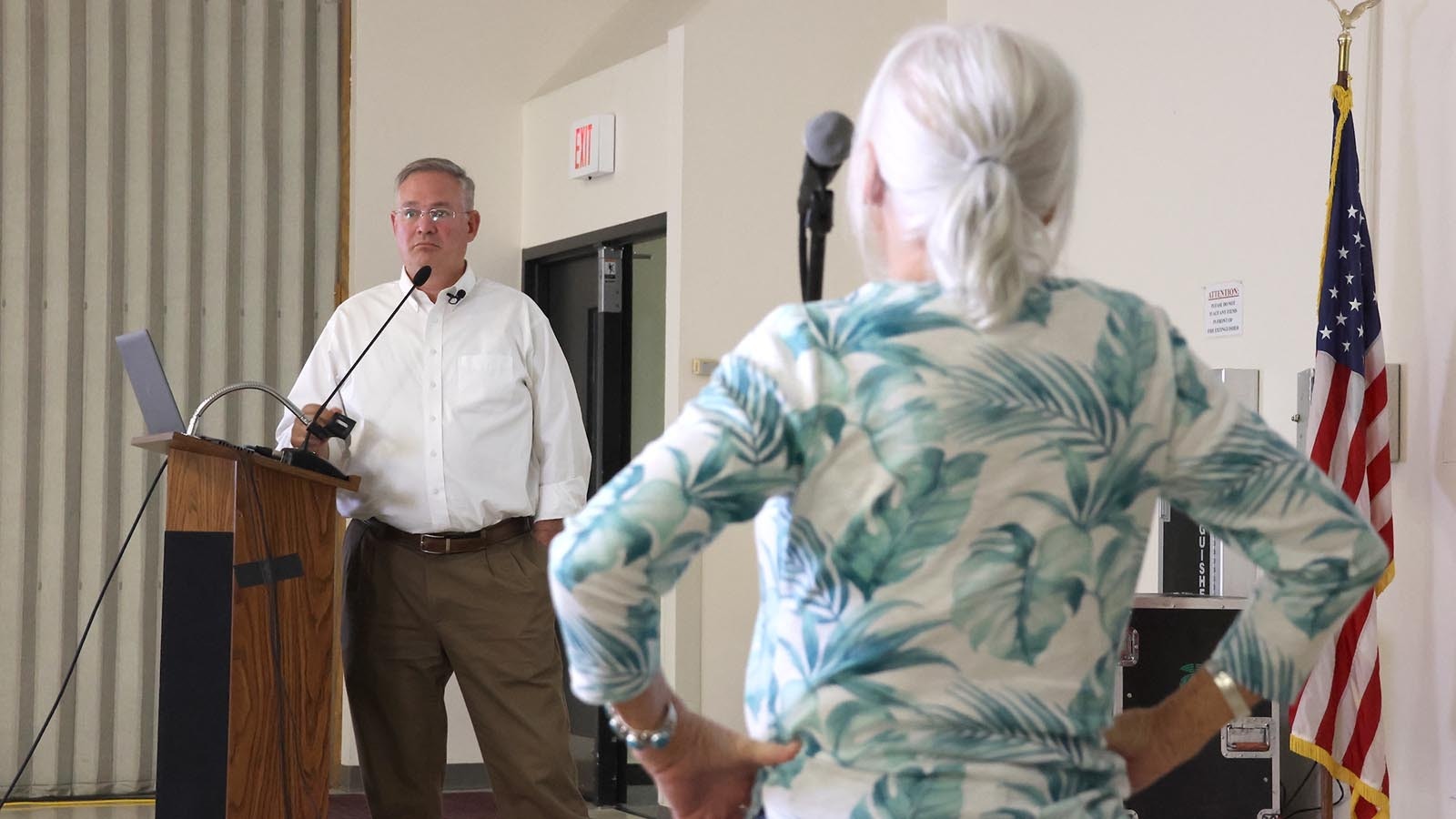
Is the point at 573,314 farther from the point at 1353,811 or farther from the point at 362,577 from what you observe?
the point at 1353,811

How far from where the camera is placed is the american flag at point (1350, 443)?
11.8ft

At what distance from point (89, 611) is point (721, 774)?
4666 mm

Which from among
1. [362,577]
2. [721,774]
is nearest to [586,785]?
[362,577]

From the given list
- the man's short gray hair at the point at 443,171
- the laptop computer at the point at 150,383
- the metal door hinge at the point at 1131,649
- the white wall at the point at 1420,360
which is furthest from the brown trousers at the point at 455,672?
the white wall at the point at 1420,360

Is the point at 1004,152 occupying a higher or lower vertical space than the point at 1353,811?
higher

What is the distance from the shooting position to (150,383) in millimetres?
2912

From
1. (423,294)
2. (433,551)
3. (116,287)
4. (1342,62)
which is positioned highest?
(1342,62)

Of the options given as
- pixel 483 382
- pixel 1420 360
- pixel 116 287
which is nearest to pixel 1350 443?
pixel 1420 360

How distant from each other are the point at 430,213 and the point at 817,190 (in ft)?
8.35

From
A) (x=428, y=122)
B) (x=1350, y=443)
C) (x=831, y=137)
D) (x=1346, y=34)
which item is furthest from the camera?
(x=428, y=122)

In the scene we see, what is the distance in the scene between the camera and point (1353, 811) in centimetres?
361

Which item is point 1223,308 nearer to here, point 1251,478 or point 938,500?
point 1251,478

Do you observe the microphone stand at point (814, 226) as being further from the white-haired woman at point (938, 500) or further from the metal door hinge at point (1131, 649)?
the metal door hinge at point (1131, 649)

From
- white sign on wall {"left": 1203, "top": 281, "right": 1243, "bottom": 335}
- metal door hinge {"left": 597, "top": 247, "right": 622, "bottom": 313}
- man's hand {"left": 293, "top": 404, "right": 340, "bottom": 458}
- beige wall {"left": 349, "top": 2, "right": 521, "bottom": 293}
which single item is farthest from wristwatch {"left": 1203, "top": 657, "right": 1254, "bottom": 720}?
beige wall {"left": 349, "top": 2, "right": 521, "bottom": 293}
